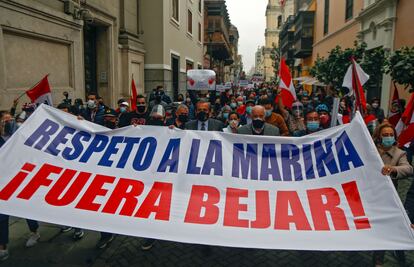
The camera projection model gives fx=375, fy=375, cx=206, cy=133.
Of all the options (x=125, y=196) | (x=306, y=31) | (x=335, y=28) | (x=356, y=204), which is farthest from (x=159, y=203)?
(x=306, y=31)

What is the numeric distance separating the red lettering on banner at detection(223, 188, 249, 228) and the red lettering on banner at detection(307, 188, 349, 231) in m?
0.63

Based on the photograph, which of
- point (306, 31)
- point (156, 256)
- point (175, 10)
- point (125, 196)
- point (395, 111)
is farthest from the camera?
point (306, 31)

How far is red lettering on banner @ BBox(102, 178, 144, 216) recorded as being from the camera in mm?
3593

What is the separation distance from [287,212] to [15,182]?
277cm

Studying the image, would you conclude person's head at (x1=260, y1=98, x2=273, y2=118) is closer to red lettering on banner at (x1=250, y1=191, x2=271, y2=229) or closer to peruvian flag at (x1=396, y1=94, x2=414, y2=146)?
peruvian flag at (x1=396, y1=94, x2=414, y2=146)

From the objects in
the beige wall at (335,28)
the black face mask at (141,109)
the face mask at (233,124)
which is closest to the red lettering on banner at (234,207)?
the face mask at (233,124)

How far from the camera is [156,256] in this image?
443 centimetres

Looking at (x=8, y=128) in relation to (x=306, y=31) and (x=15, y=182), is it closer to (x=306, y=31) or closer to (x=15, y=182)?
(x=15, y=182)

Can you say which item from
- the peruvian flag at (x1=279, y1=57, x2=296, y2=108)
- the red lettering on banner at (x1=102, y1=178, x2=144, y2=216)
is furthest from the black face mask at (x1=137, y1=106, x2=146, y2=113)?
the peruvian flag at (x1=279, y1=57, x2=296, y2=108)

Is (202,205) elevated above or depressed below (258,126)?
below

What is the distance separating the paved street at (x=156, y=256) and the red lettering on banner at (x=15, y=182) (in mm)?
919

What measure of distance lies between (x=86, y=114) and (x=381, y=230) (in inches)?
341

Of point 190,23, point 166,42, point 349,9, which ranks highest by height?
point 349,9

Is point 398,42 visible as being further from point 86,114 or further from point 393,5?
point 86,114
